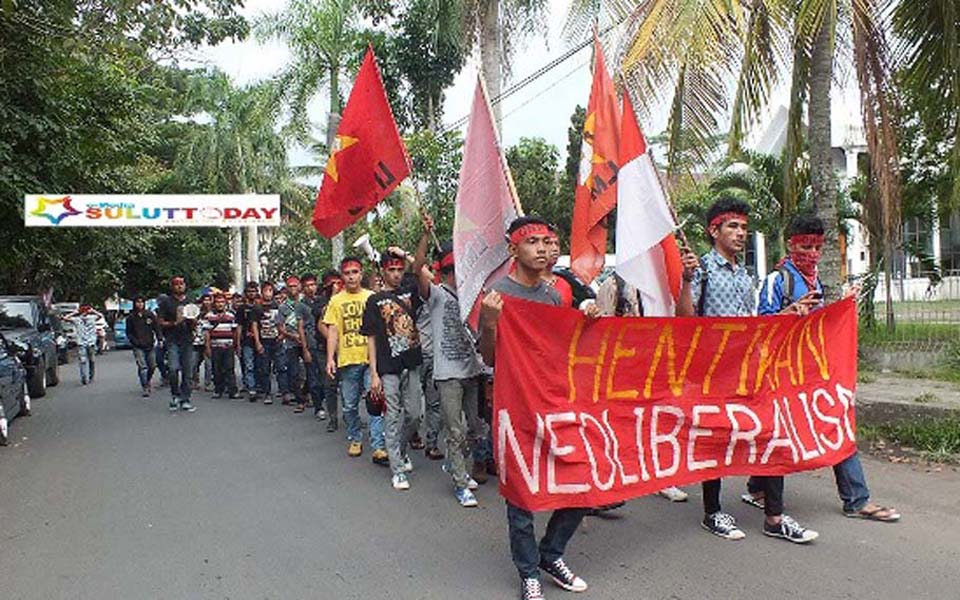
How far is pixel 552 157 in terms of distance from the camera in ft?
110

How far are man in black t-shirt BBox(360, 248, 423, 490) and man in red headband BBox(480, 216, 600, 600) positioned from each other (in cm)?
218

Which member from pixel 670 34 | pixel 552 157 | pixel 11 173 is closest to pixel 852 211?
pixel 670 34

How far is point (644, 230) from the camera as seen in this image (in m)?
4.64

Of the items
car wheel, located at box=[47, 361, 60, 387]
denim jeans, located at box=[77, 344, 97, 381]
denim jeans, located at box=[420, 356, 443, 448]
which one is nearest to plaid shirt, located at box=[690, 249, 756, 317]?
denim jeans, located at box=[420, 356, 443, 448]

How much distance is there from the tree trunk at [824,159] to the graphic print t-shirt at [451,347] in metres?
4.65

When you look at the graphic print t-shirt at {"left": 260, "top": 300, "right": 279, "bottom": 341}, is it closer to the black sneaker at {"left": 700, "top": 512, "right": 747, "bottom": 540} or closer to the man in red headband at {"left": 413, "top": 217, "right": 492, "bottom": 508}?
the man in red headband at {"left": 413, "top": 217, "right": 492, "bottom": 508}

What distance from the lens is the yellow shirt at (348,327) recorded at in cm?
795

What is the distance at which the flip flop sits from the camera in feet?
17.4

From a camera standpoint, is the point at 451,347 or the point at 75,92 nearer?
the point at 451,347

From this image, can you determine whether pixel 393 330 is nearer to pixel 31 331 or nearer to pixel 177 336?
pixel 177 336

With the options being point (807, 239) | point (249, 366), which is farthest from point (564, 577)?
point (249, 366)

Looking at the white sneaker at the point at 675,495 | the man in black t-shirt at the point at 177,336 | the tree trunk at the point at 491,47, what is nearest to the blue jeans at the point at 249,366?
the man in black t-shirt at the point at 177,336

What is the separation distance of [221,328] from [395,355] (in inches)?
264

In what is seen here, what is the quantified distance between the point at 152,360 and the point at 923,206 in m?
12.7
